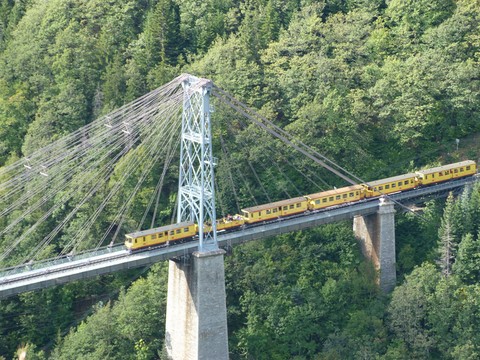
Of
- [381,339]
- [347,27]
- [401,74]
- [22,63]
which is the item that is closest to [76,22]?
[22,63]

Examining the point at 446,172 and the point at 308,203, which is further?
the point at 446,172

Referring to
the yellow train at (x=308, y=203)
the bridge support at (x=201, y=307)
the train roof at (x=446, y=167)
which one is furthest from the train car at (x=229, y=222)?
the train roof at (x=446, y=167)

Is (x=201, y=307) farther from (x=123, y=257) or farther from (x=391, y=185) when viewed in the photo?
(x=391, y=185)

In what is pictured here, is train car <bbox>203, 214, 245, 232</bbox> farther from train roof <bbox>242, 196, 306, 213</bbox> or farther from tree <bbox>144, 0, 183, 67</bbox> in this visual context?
tree <bbox>144, 0, 183, 67</bbox>

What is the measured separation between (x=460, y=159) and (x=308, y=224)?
54.8 ft

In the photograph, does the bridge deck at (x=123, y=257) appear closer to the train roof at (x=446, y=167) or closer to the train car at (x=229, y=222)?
the train car at (x=229, y=222)

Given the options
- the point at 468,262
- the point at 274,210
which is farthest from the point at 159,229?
the point at 468,262

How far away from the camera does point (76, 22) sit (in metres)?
88.8

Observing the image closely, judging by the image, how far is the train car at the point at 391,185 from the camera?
6569 cm

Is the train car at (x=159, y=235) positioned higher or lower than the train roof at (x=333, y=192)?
lower

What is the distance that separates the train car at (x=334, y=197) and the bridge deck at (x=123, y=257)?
1.37 ft

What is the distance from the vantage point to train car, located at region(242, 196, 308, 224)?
6138cm

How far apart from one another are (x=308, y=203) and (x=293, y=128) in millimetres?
9816

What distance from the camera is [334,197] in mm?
64312
